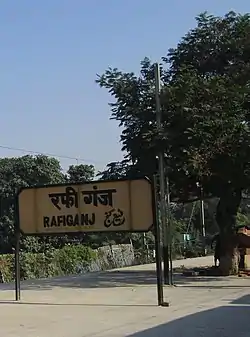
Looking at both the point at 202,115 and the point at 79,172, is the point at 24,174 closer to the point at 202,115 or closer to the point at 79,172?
the point at 79,172

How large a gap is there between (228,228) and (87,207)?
10.6 metres

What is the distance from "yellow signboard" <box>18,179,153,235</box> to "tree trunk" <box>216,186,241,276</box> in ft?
32.3

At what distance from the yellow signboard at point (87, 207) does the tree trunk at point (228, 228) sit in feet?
32.3

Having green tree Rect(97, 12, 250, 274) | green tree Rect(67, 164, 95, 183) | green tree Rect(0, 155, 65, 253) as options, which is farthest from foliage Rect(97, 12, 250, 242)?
green tree Rect(67, 164, 95, 183)

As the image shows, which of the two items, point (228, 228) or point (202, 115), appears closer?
point (202, 115)

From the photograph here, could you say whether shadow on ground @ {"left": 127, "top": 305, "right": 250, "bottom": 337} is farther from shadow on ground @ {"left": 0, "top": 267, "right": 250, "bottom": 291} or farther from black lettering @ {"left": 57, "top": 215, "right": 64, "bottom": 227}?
shadow on ground @ {"left": 0, "top": 267, "right": 250, "bottom": 291}

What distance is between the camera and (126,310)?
1568 cm

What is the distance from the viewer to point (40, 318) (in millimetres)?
14477

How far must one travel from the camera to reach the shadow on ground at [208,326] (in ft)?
39.1

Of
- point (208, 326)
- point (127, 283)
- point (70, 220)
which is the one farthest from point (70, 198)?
point (208, 326)

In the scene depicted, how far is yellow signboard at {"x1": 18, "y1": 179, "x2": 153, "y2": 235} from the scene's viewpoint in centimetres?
1732

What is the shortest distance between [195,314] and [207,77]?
1227 cm

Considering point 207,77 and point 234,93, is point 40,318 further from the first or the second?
point 207,77

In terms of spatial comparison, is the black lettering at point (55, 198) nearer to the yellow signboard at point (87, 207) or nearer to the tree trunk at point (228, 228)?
the yellow signboard at point (87, 207)
